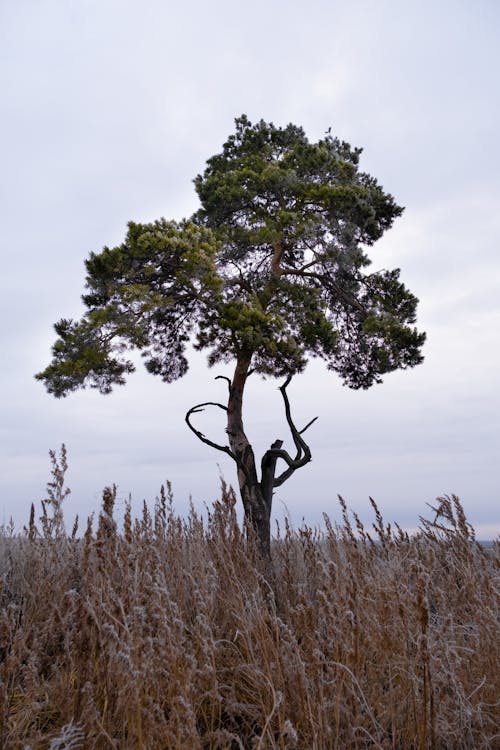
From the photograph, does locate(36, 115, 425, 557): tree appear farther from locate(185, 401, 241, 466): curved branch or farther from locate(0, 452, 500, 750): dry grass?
locate(0, 452, 500, 750): dry grass

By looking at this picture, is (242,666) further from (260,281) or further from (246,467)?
(260,281)

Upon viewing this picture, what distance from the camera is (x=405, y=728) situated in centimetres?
291

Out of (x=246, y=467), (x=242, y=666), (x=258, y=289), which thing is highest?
(x=258, y=289)

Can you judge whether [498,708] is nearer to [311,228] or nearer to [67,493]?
[67,493]

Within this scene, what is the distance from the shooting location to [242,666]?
327 centimetres

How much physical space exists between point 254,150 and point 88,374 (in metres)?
6.92

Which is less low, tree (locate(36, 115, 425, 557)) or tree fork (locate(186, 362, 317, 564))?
tree (locate(36, 115, 425, 557))

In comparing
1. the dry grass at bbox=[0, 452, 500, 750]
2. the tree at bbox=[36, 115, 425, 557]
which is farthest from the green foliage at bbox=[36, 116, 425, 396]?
the dry grass at bbox=[0, 452, 500, 750]

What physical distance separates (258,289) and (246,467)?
12.7 feet

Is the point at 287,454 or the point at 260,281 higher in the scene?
the point at 260,281

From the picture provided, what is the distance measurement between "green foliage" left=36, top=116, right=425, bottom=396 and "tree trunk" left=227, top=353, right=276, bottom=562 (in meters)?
0.56

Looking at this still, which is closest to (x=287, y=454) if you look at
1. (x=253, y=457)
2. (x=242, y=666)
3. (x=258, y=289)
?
(x=253, y=457)

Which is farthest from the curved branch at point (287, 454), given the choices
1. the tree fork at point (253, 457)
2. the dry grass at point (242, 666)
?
the dry grass at point (242, 666)

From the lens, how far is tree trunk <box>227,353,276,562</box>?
10.6m
